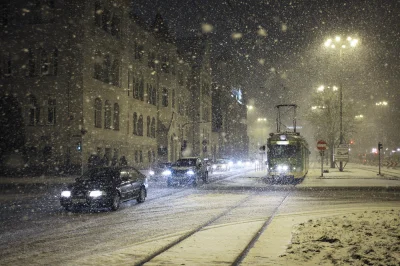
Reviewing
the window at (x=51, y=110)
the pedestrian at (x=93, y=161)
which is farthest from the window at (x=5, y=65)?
the pedestrian at (x=93, y=161)

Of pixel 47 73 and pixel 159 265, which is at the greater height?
pixel 47 73

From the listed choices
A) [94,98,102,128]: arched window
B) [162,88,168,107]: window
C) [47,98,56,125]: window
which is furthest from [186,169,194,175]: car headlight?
[162,88,168,107]: window

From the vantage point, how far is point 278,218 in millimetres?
13625

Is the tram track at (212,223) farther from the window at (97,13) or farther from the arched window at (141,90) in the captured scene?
the arched window at (141,90)

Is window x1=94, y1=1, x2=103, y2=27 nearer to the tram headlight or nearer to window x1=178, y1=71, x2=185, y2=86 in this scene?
the tram headlight

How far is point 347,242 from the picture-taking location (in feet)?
30.2

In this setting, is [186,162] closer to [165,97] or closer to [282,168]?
[282,168]

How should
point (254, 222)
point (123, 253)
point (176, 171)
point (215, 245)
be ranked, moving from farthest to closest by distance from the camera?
1. point (176, 171)
2. point (254, 222)
3. point (215, 245)
4. point (123, 253)

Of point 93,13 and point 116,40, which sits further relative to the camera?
point 116,40

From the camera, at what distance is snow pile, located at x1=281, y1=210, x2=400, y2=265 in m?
7.91

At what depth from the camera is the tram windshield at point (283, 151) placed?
31.4 metres

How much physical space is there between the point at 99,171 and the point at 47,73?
82.7 ft

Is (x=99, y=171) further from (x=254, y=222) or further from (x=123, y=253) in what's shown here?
(x=123, y=253)

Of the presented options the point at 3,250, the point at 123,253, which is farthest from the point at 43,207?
the point at 123,253
